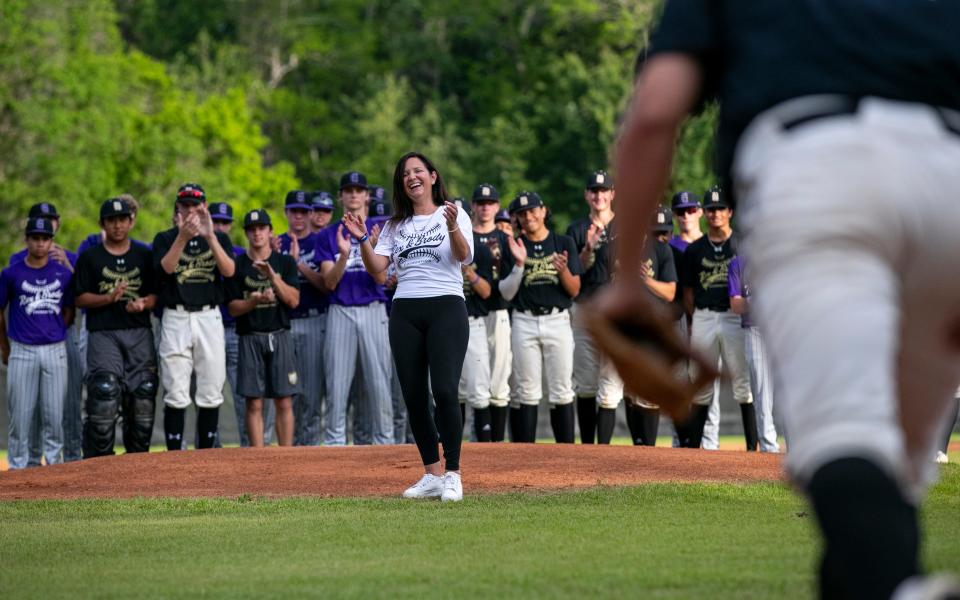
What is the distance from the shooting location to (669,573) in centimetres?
514

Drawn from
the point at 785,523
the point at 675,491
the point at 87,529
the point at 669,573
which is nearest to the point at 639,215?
the point at 669,573

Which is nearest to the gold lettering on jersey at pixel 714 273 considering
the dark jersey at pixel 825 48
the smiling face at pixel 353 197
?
Result: the smiling face at pixel 353 197

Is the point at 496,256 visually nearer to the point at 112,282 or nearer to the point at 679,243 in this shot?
the point at 679,243

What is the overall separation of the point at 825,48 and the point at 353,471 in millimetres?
7698

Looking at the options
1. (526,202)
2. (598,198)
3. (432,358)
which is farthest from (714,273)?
(432,358)

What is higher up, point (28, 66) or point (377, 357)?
point (28, 66)

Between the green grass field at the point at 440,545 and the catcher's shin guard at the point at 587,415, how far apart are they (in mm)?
4994

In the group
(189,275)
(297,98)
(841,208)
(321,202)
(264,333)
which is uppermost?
(297,98)

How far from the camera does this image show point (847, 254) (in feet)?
7.67

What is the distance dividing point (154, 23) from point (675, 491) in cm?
4831

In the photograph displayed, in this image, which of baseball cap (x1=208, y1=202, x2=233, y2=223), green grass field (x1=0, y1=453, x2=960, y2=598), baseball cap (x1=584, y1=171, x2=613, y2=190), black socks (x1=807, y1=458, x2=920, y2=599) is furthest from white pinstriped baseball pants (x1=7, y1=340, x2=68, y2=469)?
black socks (x1=807, y1=458, x2=920, y2=599)

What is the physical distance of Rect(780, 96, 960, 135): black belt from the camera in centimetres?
244

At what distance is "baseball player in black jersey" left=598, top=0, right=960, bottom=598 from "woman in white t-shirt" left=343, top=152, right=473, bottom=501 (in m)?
5.72

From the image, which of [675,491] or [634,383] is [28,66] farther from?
[634,383]
